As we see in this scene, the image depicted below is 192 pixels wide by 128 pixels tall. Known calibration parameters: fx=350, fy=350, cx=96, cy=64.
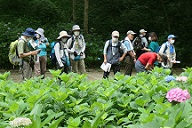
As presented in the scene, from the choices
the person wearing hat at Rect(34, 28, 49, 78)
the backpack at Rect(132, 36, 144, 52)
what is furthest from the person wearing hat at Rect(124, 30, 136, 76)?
the person wearing hat at Rect(34, 28, 49, 78)

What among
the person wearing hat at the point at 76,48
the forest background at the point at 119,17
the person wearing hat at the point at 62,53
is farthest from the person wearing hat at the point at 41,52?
the forest background at the point at 119,17

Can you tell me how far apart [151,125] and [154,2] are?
1882 cm

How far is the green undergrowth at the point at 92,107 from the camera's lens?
1938 millimetres

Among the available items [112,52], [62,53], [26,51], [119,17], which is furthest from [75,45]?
[119,17]

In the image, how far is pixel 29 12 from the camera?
20000 millimetres

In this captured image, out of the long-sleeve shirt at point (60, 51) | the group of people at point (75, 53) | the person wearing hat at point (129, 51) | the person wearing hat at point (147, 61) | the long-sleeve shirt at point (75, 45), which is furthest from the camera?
the person wearing hat at point (129, 51)

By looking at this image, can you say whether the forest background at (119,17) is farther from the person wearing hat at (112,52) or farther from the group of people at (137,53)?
the person wearing hat at (112,52)

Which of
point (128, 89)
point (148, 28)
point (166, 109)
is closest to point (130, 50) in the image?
point (128, 89)

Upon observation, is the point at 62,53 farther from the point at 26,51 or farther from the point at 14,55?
the point at 14,55

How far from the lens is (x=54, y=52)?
888 cm

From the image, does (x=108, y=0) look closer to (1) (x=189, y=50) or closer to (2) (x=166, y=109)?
(1) (x=189, y=50)

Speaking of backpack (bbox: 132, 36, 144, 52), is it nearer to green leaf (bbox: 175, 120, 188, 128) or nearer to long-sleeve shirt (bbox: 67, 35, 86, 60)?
long-sleeve shirt (bbox: 67, 35, 86, 60)

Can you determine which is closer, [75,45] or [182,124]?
[182,124]

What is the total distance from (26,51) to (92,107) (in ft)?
18.1
